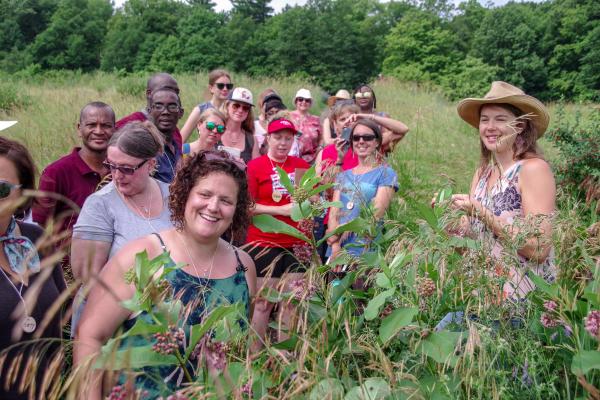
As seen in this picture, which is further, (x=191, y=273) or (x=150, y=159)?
(x=150, y=159)

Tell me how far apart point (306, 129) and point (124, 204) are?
405 centimetres

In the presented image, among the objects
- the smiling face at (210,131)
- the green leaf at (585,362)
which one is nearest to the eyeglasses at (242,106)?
the smiling face at (210,131)

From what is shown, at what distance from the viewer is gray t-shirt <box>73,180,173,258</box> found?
9.35 feet

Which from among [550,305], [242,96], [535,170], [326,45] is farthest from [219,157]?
[326,45]

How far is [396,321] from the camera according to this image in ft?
5.51

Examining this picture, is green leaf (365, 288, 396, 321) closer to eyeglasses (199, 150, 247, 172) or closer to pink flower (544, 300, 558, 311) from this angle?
pink flower (544, 300, 558, 311)

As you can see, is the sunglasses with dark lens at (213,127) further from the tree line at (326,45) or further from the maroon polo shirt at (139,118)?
the tree line at (326,45)

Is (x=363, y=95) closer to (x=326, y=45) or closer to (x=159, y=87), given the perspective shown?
(x=159, y=87)

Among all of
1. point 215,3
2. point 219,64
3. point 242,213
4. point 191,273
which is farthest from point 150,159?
point 215,3

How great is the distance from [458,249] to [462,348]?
53 cm

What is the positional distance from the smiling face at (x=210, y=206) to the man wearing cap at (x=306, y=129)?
4.08m

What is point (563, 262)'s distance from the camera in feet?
6.24

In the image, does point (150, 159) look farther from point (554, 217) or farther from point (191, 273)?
point (554, 217)

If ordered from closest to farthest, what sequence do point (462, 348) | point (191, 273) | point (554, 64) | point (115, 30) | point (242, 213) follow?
point (462, 348) → point (191, 273) → point (242, 213) → point (554, 64) → point (115, 30)
